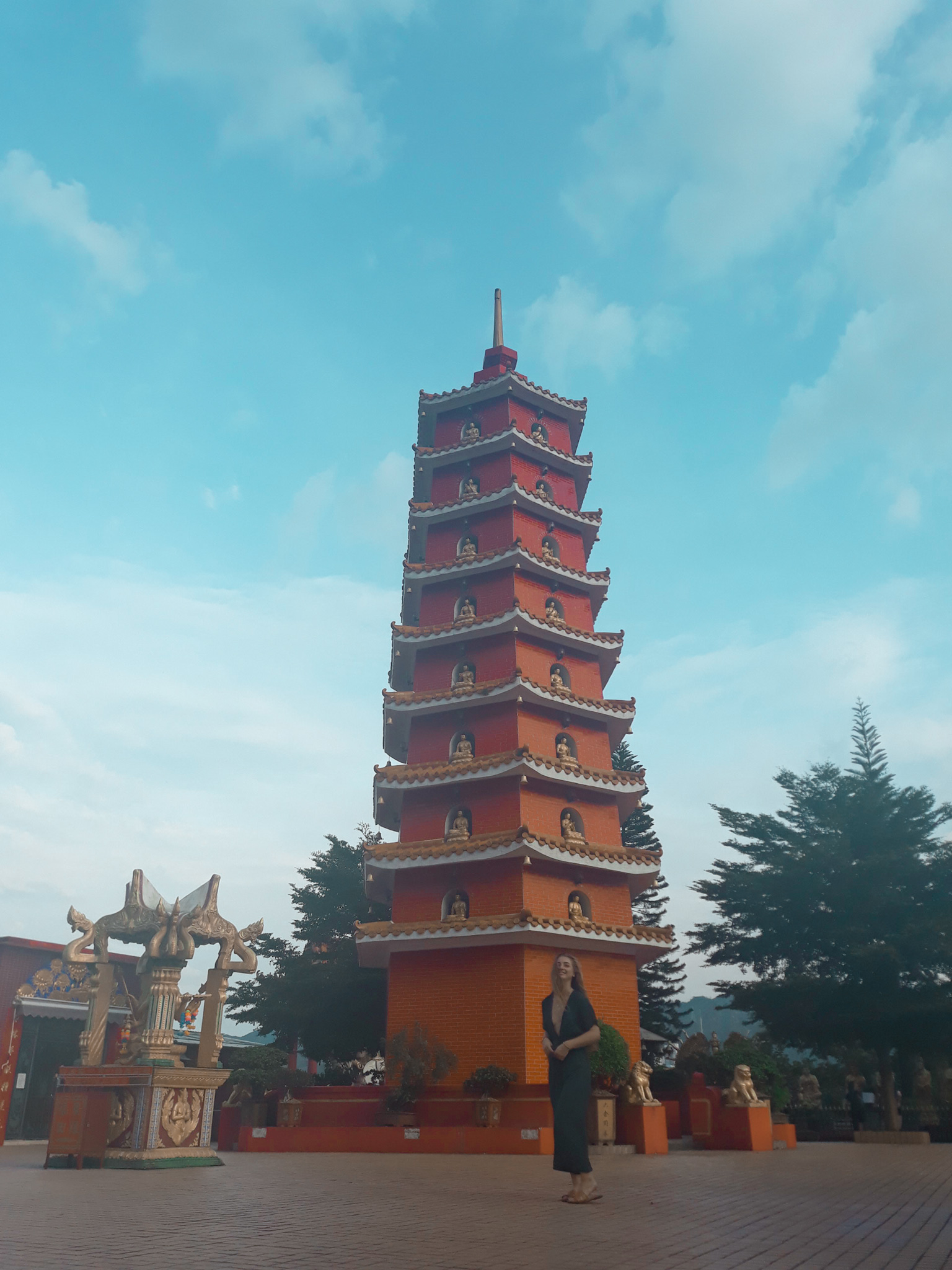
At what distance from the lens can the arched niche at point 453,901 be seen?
21625 millimetres

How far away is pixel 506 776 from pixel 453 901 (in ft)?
10.6

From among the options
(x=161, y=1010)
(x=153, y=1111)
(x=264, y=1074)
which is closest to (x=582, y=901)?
(x=264, y=1074)

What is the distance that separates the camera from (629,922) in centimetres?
2283

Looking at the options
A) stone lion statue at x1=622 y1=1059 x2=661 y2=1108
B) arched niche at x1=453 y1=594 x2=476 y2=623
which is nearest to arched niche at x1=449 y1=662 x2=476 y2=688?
arched niche at x1=453 y1=594 x2=476 y2=623

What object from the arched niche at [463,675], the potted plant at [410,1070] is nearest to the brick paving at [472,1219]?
the potted plant at [410,1070]

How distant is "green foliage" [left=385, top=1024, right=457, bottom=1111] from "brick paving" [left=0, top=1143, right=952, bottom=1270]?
7.38 metres

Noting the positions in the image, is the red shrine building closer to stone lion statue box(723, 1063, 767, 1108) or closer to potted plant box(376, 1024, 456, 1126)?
potted plant box(376, 1024, 456, 1126)

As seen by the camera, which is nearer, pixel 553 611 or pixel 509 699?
pixel 509 699

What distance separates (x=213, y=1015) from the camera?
605 inches

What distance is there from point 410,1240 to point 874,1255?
9.27 feet

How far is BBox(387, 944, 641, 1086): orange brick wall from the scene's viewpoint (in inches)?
773

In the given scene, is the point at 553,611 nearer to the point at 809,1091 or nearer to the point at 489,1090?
the point at 489,1090

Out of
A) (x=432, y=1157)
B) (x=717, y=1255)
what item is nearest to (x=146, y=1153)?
(x=432, y=1157)

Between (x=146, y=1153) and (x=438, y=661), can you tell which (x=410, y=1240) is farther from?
(x=438, y=661)
